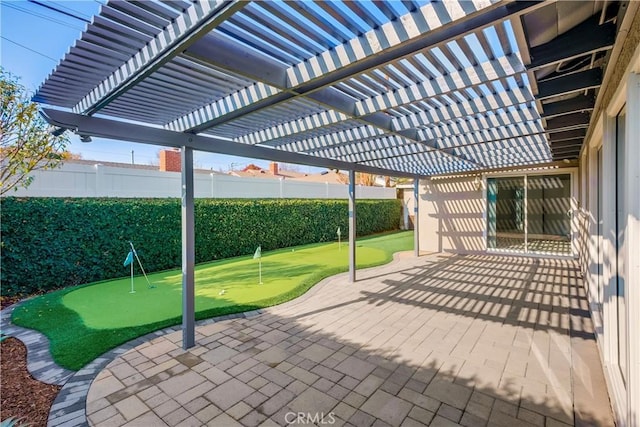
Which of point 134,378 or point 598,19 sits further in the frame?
point 134,378

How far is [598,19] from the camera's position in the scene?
90.0 inches

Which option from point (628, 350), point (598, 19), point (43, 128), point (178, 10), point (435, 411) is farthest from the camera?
point (43, 128)

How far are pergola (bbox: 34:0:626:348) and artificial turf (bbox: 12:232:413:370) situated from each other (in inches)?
51.4

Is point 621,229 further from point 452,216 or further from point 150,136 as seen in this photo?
point 452,216

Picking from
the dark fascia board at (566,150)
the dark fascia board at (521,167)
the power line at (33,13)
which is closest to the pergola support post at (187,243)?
the power line at (33,13)

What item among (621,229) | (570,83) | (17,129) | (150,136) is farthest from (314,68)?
(17,129)

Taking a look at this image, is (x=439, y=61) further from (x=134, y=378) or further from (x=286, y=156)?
(x=134, y=378)

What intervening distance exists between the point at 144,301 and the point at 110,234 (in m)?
2.80

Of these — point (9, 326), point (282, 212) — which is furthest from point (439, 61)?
point (282, 212)

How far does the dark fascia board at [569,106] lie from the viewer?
367cm

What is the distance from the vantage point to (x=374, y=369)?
3467 millimetres

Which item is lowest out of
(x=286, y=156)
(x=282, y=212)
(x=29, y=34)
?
(x=282, y=212)

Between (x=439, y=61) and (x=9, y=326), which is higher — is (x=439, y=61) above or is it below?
above

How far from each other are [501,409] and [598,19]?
130 inches
